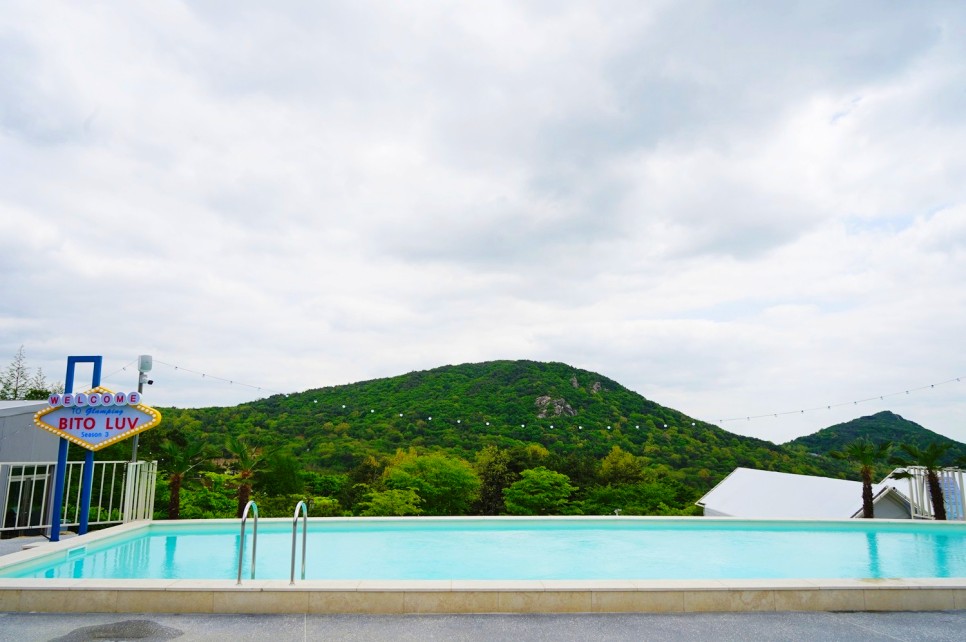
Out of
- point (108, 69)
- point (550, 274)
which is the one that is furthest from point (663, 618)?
point (550, 274)

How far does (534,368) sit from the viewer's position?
41156 mm

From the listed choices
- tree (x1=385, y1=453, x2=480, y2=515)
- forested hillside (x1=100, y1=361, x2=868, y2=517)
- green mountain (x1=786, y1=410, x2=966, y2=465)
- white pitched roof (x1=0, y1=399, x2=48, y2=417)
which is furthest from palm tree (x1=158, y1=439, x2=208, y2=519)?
green mountain (x1=786, y1=410, x2=966, y2=465)

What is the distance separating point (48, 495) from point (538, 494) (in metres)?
14.5

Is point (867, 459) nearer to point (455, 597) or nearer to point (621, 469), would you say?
point (621, 469)

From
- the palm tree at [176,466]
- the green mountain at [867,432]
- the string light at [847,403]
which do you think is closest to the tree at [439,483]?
the palm tree at [176,466]

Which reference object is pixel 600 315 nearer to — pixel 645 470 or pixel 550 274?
pixel 550 274

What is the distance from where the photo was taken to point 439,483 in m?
20.9

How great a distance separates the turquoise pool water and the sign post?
44.9 inches

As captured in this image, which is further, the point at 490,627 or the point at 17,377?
the point at 17,377

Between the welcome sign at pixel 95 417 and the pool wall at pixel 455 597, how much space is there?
12.5ft

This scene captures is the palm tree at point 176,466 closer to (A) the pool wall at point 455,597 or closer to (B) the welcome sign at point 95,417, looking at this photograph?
(B) the welcome sign at point 95,417

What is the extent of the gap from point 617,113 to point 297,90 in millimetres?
6040

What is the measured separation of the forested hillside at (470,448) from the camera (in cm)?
2072

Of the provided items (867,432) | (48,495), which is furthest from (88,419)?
(867,432)
